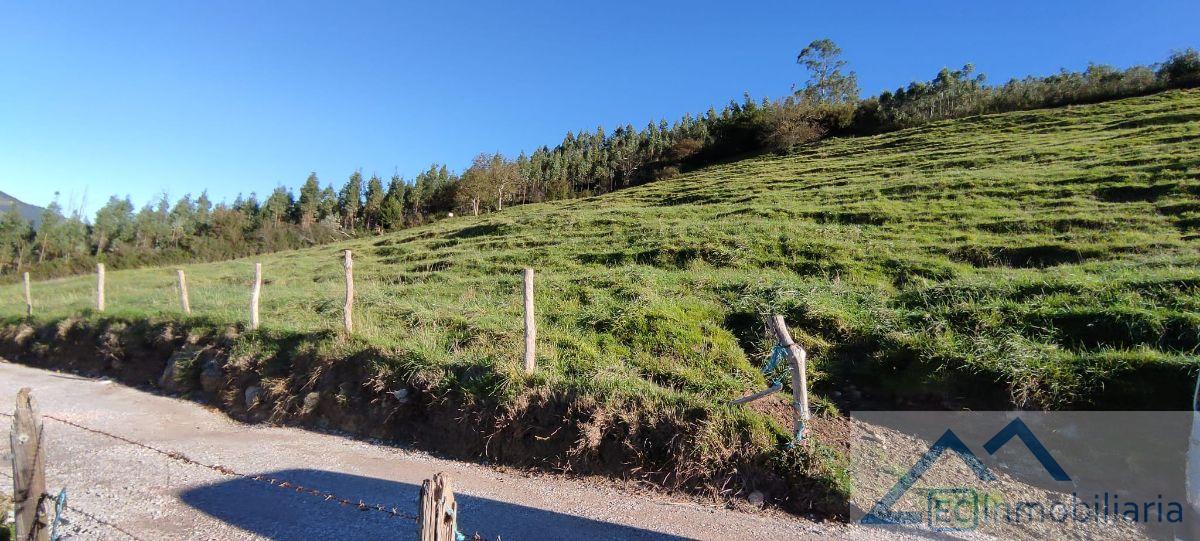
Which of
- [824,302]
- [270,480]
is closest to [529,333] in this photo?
[270,480]

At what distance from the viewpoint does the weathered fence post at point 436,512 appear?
2.70 meters

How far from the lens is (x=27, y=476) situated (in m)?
3.82

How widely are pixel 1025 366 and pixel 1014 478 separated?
1.59 metres

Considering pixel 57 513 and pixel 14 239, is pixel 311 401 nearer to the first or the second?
pixel 57 513

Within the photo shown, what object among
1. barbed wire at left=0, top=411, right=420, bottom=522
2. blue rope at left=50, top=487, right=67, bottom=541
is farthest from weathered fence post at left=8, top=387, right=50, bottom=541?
barbed wire at left=0, top=411, right=420, bottom=522

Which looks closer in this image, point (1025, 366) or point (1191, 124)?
point (1025, 366)

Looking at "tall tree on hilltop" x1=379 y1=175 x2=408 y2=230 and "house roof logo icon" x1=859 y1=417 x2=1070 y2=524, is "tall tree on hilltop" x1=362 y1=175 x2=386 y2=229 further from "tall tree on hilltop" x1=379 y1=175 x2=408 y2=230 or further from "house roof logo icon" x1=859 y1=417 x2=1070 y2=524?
"house roof logo icon" x1=859 y1=417 x2=1070 y2=524

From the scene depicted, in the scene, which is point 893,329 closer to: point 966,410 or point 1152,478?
point 966,410

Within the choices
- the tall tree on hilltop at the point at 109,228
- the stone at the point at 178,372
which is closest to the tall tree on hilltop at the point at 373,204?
the tall tree on hilltop at the point at 109,228

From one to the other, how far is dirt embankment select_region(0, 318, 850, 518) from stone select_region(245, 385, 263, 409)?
0.08 ft

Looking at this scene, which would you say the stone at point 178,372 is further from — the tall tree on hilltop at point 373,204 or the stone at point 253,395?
the tall tree on hilltop at point 373,204

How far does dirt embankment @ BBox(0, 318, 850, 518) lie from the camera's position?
514 centimetres

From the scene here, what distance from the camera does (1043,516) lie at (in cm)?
456

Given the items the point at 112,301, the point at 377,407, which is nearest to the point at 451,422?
the point at 377,407
